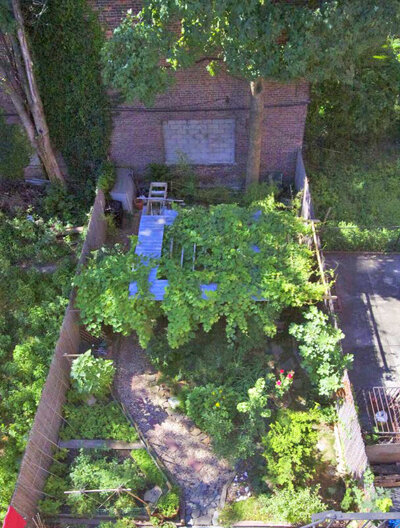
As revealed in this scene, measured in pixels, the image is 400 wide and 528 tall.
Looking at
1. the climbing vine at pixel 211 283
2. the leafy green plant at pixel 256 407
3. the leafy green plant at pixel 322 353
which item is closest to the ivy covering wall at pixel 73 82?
the climbing vine at pixel 211 283

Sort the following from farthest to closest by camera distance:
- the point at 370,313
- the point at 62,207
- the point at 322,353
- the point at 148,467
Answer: the point at 62,207, the point at 370,313, the point at 322,353, the point at 148,467

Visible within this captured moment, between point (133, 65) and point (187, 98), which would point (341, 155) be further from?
point (133, 65)

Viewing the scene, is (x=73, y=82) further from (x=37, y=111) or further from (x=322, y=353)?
(x=322, y=353)

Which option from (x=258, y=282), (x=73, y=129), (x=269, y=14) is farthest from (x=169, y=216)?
(x=269, y=14)

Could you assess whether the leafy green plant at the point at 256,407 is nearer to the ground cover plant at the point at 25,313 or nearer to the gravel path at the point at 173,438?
the gravel path at the point at 173,438

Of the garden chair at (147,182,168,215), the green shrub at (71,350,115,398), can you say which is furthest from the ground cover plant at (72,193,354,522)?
the garden chair at (147,182,168,215)

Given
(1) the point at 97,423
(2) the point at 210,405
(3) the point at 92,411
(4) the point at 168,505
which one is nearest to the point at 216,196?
(2) the point at 210,405

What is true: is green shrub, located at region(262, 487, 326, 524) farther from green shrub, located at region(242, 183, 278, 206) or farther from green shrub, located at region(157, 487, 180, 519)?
green shrub, located at region(242, 183, 278, 206)
